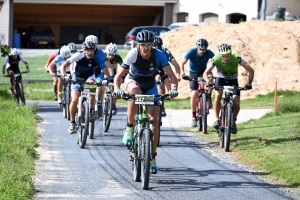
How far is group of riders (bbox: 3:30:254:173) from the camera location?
423 inches

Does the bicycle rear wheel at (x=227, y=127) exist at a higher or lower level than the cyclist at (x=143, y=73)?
lower

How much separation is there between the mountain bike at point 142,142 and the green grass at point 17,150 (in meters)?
1.31

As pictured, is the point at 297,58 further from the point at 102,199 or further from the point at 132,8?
the point at 132,8

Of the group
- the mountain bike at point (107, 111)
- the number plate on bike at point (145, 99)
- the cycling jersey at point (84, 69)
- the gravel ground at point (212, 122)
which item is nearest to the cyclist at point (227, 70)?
the gravel ground at point (212, 122)

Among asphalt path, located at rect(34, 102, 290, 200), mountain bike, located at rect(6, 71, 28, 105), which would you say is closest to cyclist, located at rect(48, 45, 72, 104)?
mountain bike, located at rect(6, 71, 28, 105)

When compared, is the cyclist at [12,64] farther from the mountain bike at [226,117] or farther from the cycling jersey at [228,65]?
the mountain bike at [226,117]

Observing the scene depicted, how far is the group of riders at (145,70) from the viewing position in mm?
10750

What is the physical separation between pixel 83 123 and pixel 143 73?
3201mm

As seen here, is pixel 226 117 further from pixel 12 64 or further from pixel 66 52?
pixel 12 64

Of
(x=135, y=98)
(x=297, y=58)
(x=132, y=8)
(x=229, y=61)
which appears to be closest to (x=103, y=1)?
(x=132, y=8)

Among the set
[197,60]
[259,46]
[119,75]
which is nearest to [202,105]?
[197,60]

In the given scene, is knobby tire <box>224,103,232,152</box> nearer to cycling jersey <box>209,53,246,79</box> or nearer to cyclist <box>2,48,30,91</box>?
cycling jersey <box>209,53,246,79</box>

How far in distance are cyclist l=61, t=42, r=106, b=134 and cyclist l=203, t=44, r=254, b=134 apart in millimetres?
2013

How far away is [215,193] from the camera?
9820 mm
